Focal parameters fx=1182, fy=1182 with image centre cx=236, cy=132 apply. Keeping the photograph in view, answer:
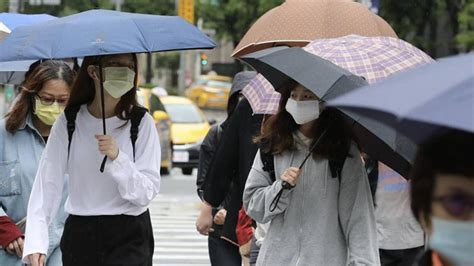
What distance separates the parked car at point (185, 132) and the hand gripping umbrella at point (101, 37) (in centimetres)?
1880

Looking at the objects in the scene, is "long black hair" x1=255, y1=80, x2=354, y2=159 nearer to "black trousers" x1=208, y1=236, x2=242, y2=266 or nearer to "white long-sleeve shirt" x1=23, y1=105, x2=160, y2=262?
"white long-sleeve shirt" x1=23, y1=105, x2=160, y2=262

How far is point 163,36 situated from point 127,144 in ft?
1.76

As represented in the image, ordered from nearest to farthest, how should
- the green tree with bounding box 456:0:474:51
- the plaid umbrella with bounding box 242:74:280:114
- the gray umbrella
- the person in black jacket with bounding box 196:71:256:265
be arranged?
the gray umbrella
the plaid umbrella with bounding box 242:74:280:114
the person in black jacket with bounding box 196:71:256:265
the green tree with bounding box 456:0:474:51

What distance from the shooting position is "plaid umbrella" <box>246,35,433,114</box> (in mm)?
5664

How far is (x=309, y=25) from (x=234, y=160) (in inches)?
39.2

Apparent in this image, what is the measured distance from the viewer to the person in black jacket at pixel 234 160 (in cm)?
659

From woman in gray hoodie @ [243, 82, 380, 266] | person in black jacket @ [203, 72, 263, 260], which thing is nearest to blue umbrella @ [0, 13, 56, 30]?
person in black jacket @ [203, 72, 263, 260]

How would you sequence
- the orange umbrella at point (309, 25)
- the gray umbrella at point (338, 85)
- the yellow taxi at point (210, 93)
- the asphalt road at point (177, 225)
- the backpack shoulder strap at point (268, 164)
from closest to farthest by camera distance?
the gray umbrella at point (338, 85), the backpack shoulder strap at point (268, 164), the orange umbrella at point (309, 25), the asphalt road at point (177, 225), the yellow taxi at point (210, 93)

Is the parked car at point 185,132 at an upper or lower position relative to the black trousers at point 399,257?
lower

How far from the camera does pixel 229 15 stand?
48.9 metres

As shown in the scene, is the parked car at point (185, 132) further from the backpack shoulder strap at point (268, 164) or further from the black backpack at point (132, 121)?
the backpack shoulder strap at point (268, 164)

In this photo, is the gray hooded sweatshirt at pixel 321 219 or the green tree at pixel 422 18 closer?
the gray hooded sweatshirt at pixel 321 219

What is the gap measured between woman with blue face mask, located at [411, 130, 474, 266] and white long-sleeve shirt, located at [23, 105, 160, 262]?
277cm

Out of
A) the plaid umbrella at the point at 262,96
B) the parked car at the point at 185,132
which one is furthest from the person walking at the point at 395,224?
the parked car at the point at 185,132
